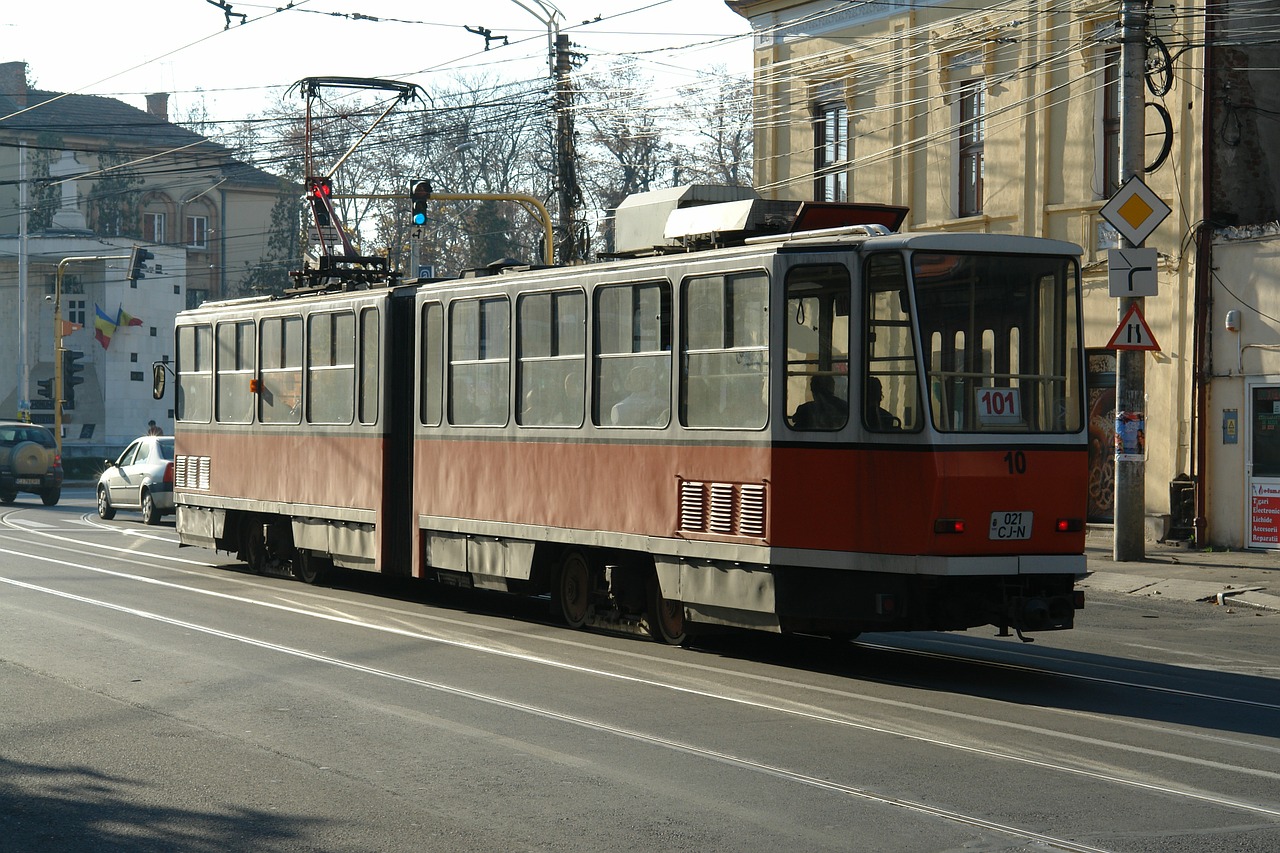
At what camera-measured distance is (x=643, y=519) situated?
40.1 feet

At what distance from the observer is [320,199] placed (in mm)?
20922

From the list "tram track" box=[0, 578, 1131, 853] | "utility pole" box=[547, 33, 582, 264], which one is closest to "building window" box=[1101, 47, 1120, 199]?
"utility pole" box=[547, 33, 582, 264]

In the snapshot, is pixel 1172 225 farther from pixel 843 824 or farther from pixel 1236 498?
pixel 843 824

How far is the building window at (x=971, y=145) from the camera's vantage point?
2595 cm

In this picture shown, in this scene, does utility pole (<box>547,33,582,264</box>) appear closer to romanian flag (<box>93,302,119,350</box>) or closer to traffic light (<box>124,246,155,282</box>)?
traffic light (<box>124,246,155,282</box>)

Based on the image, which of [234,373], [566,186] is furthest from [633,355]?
[566,186]

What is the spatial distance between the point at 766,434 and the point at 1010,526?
5.68 feet

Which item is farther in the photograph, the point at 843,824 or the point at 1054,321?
the point at 1054,321

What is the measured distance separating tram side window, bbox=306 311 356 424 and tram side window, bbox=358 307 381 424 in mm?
182

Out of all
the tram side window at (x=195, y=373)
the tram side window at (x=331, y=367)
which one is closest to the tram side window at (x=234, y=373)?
the tram side window at (x=195, y=373)

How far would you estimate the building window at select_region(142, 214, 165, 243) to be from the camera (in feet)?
256

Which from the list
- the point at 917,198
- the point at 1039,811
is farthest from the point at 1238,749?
the point at 917,198

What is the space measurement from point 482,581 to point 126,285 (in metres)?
60.1

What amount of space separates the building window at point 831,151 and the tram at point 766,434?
14.9 meters
